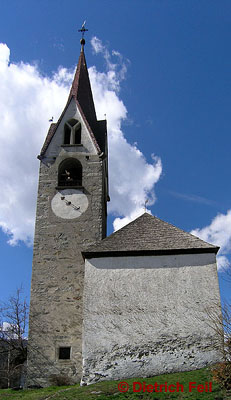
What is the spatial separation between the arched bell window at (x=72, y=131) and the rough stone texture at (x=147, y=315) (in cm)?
728

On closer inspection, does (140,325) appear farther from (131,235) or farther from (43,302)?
(43,302)

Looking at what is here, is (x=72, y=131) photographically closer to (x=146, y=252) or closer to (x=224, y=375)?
(x=146, y=252)

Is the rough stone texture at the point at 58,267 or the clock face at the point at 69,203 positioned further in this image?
the clock face at the point at 69,203

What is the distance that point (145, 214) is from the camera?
14695mm

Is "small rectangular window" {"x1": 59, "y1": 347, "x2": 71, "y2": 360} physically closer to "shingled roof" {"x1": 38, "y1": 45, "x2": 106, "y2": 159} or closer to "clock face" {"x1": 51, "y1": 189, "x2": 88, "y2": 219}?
"clock face" {"x1": 51, "y1": 189, "x2": 88, "y2": 219}

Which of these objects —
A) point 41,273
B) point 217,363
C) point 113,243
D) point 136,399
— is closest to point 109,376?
point 136,399

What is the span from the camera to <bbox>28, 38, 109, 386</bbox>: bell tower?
536 inches

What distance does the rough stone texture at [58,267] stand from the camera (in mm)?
13547

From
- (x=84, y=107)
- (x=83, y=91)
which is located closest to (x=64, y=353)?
(x=84, y=107)

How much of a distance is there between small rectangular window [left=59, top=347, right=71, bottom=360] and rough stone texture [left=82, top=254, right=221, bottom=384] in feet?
7.68

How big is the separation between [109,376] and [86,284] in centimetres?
283

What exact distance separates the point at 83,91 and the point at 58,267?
1038cm
